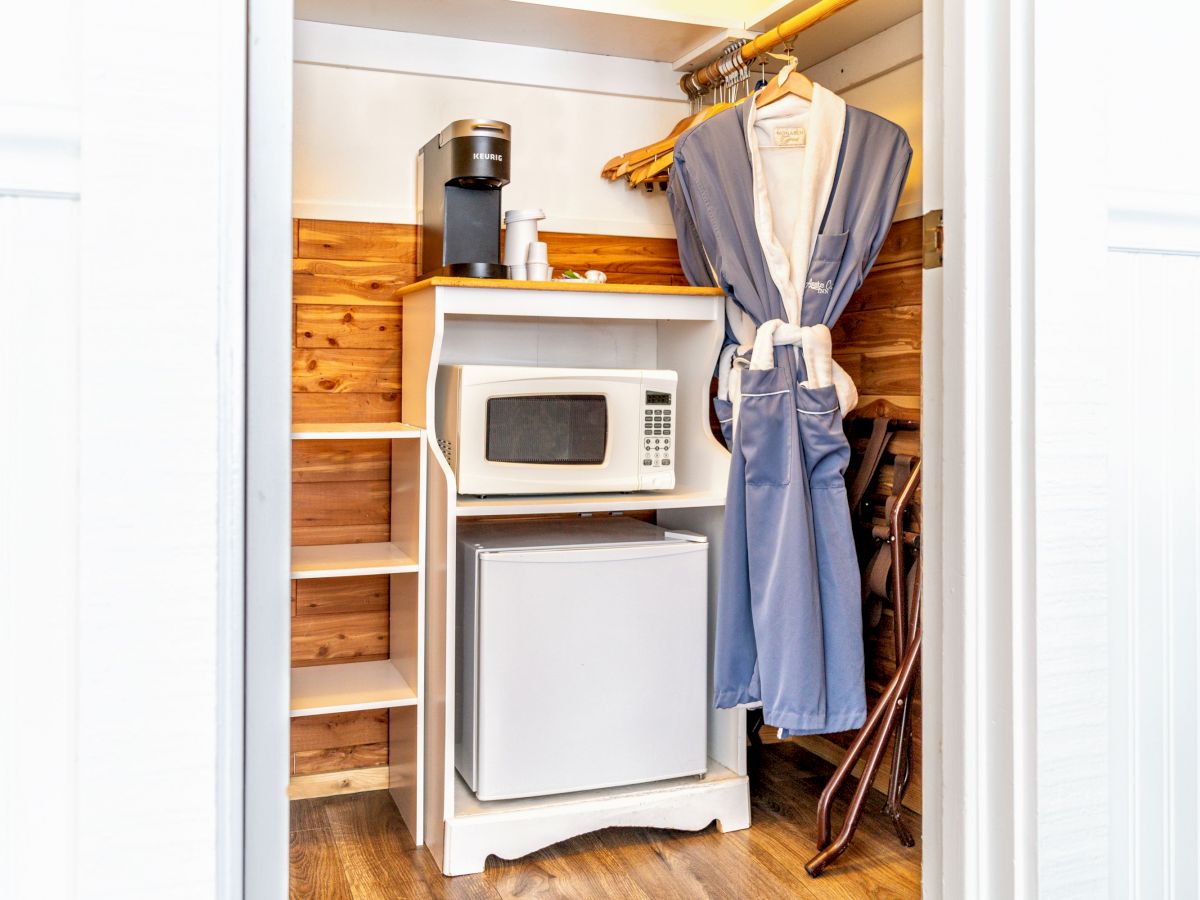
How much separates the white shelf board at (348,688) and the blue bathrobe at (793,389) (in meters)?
0.77

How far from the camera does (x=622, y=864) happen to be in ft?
7.96

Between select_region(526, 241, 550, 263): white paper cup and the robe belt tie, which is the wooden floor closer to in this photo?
the robe belt tie

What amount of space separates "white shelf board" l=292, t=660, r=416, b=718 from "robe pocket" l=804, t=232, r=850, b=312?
1310 mm

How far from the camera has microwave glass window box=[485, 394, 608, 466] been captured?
2.50 metres

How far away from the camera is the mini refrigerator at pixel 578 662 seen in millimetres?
2436

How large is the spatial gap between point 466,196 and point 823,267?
0.86 m

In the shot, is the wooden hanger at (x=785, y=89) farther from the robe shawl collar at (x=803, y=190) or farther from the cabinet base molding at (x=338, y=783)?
the cabinet base molding at (x=338, y=783)
